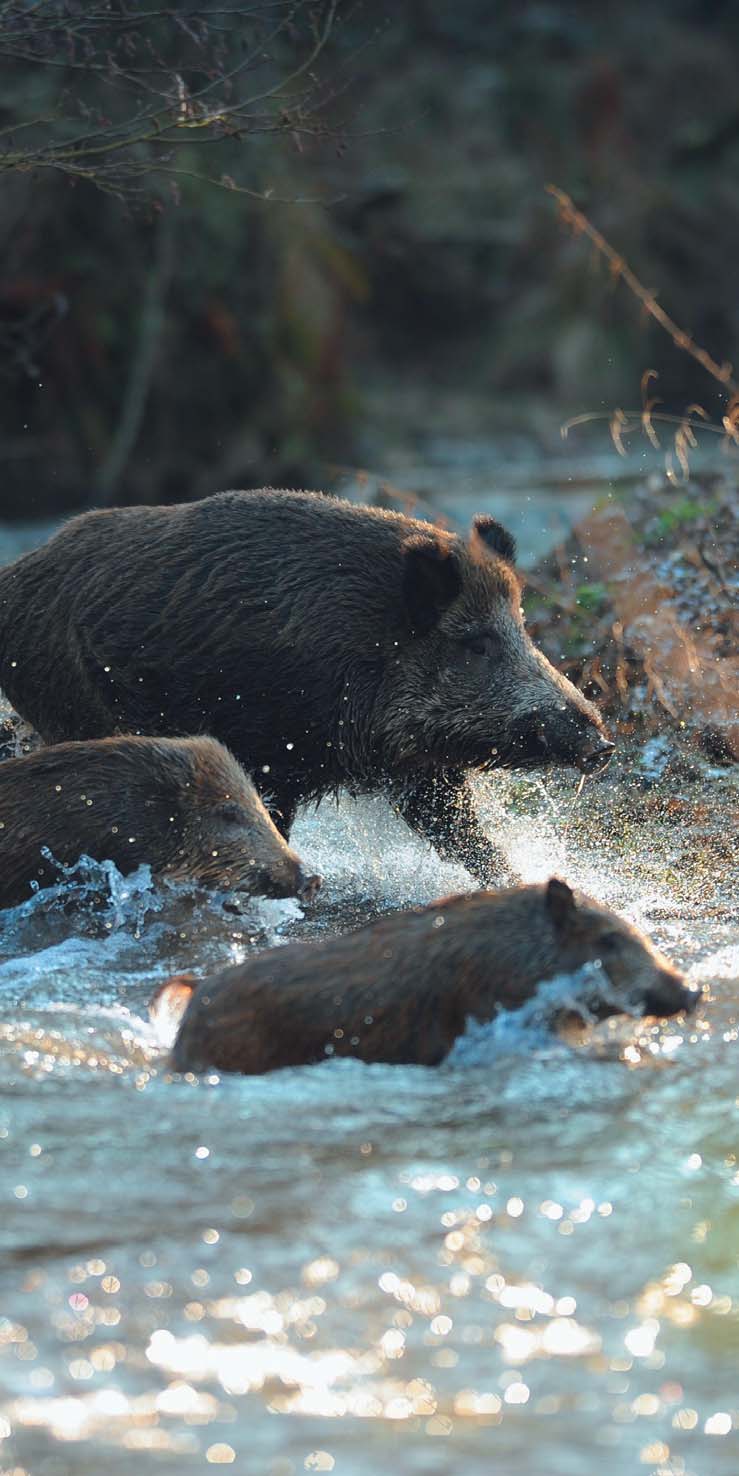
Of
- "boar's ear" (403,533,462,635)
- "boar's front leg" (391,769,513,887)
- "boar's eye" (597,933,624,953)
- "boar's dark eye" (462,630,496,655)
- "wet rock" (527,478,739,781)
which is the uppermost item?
"boar's ear" (403,533,462,635)

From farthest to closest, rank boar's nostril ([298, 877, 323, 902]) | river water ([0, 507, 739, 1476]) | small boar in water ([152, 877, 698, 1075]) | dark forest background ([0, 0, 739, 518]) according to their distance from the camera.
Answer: dark forest background ([0, 0, 739, 518]) < boar's nostril ([298, 877, 323, 902]) < small boar in water ([152, 877, 698, 1075]) < river water ([0, 507, 739, 1476])

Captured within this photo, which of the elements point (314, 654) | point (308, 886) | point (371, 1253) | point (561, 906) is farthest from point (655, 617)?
point (371, 1253)

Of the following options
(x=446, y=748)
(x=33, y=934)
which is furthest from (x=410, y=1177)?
(x=446, y=748)

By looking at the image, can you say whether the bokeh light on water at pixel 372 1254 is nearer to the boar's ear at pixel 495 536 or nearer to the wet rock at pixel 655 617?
the boar's ear at pixel 495 536

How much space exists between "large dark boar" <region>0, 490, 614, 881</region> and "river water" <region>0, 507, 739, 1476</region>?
1933 mm

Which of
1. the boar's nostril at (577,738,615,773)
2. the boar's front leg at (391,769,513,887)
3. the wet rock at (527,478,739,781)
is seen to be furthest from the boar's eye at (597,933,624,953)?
the wet rock at (527,478,739,781)

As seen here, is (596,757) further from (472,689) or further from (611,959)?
(611,959)

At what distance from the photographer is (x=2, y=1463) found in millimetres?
3371

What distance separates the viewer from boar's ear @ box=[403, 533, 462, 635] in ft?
26.0

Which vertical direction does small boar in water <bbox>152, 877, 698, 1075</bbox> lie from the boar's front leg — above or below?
above

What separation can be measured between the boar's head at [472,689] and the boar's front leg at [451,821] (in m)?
0.18

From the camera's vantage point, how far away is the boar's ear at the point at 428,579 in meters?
7.93

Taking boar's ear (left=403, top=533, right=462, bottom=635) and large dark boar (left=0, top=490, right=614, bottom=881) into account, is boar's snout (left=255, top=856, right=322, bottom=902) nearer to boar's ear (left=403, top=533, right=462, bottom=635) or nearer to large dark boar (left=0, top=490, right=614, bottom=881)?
large dark boar (left=0, top=490, right=614, bottom=881)

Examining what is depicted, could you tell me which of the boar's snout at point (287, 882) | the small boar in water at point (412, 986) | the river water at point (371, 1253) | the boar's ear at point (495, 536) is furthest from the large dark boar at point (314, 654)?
the small boar in water at point (412, 986)
